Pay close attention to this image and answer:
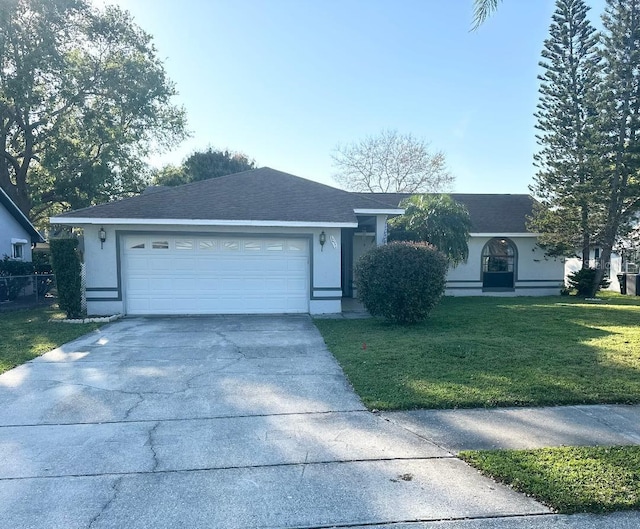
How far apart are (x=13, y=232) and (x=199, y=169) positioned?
44.7 ft

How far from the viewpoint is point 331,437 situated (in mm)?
4219

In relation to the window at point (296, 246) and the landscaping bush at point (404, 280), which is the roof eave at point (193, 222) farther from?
the landscaping bush at point (404, 280)

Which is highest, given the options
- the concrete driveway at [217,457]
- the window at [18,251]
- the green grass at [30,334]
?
the window at [18,251]

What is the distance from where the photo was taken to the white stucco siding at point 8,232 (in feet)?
55.7

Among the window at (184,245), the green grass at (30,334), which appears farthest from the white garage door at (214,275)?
the green grass at (30,334)

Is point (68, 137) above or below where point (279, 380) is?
above

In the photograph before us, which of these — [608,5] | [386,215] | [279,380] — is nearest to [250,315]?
[386,215]

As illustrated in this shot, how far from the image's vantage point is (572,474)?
336 centimetres

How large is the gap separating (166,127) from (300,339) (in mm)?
20936

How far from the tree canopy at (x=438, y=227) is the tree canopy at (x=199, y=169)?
58.7ft

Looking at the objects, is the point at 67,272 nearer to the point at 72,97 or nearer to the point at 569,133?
the point at 72,97

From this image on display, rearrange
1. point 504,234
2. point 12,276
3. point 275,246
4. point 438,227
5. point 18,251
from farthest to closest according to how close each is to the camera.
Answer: point 18,251 < point 504,234 < point 438,227 < point 12,276 < point 275,246

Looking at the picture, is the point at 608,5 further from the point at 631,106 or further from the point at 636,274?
the point at 636,274

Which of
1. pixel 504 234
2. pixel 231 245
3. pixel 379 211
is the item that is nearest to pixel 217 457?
pixel 231 245
